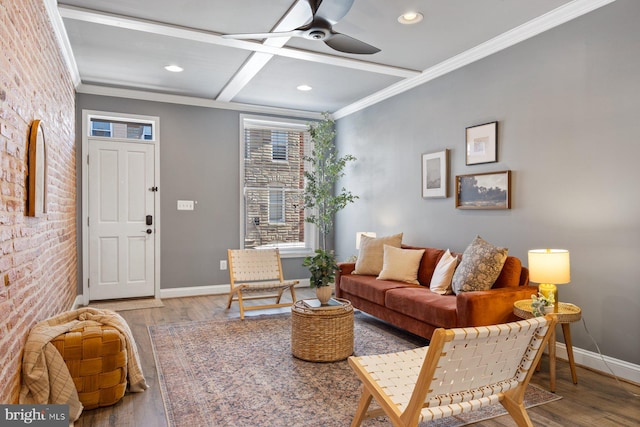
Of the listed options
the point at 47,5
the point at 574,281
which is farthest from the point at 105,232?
the point at 574,281

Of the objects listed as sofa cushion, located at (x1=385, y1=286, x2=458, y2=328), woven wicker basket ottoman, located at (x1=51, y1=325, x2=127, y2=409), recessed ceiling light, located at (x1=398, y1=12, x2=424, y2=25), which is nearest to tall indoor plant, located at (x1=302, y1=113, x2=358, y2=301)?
sofa cushion, located at (x1=385, y1=286, x2=458, y2=328)

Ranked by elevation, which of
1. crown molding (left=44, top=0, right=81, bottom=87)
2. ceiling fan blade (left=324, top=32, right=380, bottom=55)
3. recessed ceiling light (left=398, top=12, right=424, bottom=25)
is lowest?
ceiling fan blade (left=324, top=32, right=380, bottom=55)

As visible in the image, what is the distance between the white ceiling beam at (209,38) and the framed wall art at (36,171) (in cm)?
114

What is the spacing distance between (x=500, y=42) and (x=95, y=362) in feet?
13.0

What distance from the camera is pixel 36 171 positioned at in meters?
2.45

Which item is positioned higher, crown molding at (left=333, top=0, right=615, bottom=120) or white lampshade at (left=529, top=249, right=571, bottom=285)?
crown molding at (left=333, top=0, right=615, bottom=120)

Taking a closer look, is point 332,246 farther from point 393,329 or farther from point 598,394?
point 598,394

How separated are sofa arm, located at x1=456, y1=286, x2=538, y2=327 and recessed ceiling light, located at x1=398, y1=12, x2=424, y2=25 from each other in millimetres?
2153

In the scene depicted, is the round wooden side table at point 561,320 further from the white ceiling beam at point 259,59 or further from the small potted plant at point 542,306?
the white ceiling beam at point 259,59

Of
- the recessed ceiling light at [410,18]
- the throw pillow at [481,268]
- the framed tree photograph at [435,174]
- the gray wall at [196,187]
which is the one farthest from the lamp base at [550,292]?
the gray wall at [196,187]

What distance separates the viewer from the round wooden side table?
2.63 metres

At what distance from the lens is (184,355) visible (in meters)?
3.31

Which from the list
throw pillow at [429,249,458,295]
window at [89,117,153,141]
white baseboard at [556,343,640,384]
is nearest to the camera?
white baseboard at [556,343,640,384]

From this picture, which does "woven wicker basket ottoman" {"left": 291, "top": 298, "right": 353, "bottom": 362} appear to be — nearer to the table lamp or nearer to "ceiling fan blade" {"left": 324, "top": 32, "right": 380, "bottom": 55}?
the table lamp
